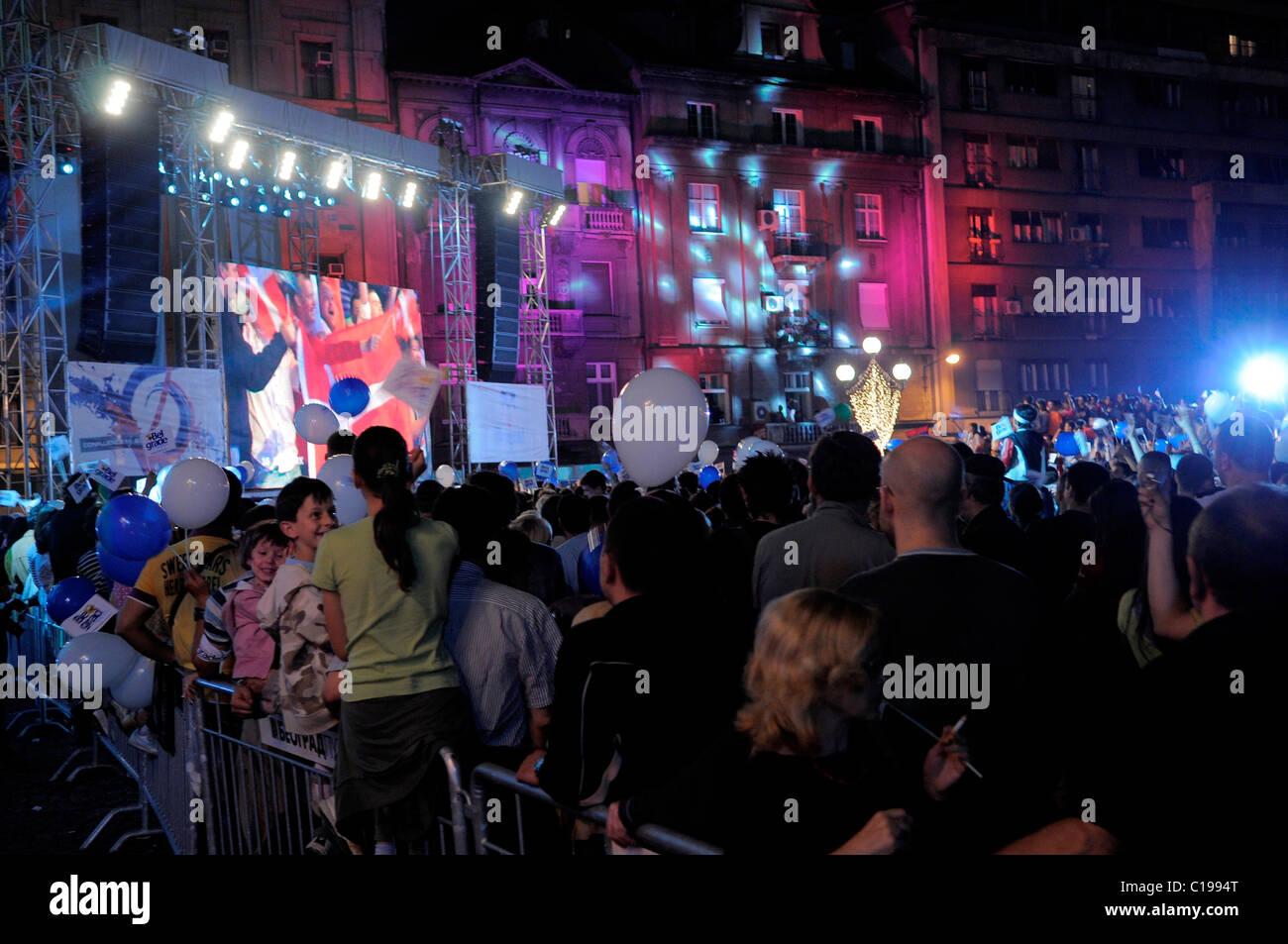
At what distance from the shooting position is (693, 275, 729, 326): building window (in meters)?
36.6

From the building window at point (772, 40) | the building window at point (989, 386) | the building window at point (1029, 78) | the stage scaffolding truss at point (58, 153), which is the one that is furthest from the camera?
the building window at point (1029, 78)

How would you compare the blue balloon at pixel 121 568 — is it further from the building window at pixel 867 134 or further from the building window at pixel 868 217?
the building window at pixel 867 134

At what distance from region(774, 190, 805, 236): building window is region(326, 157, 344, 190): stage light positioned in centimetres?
1960

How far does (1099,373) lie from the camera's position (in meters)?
41.9

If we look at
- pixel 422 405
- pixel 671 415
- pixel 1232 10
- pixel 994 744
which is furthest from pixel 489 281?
pixel 1232 10

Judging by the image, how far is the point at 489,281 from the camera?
81.4 feet

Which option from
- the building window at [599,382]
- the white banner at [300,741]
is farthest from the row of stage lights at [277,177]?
the white banner at [300,741]

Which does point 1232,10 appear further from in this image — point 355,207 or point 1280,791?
point 1280,791

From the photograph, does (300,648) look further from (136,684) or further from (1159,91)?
(1159,91)

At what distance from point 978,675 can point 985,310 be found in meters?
39.6

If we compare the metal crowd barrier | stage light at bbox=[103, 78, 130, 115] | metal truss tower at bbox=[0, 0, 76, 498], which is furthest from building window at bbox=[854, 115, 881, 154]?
the metal crowd barrier

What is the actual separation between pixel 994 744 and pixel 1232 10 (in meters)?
52.9

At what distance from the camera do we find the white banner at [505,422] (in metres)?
23.0

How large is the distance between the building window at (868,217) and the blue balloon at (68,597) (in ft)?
113
